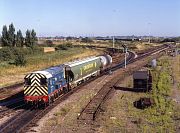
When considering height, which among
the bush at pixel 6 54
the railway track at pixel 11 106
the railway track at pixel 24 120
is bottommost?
the railway track at pixel 11 106

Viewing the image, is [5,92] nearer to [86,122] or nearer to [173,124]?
[86,122]

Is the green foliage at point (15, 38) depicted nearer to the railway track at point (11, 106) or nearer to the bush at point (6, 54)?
the bush at point (6, 54)

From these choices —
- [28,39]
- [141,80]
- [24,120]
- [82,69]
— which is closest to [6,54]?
[28,39]

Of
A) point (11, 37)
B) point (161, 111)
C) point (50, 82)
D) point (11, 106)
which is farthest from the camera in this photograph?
point (11, 37)

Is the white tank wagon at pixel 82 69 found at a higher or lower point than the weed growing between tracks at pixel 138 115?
higher

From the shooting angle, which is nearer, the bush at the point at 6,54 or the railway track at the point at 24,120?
the railway track at the point at 24,120

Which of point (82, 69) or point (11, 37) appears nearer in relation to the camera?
point (82, 69)

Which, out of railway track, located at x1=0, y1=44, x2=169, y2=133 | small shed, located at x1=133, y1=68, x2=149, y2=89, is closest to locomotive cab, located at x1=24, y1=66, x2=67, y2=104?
railway track, located at x1=0, y1=44, x2=169, y2=133

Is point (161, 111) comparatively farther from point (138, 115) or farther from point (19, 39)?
point (19, 39)

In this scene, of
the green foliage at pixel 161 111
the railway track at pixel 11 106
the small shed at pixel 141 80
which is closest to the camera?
the green foliage at pixel 161 111

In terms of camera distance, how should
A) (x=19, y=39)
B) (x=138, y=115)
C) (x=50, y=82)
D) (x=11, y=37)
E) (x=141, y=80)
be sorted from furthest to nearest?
1. (x=19, y=39)
2. (x=11, y=37)
3. (x=141, y=80)
4. (x=50, y=82)
5. (x=138, y=115)

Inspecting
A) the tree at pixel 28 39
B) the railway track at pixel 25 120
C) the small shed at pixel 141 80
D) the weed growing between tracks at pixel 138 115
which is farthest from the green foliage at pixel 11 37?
the railway track at pixel 25 120

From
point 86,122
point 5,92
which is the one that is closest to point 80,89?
point 5,92

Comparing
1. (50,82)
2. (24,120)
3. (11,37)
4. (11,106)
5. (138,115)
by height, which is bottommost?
(11,106)
